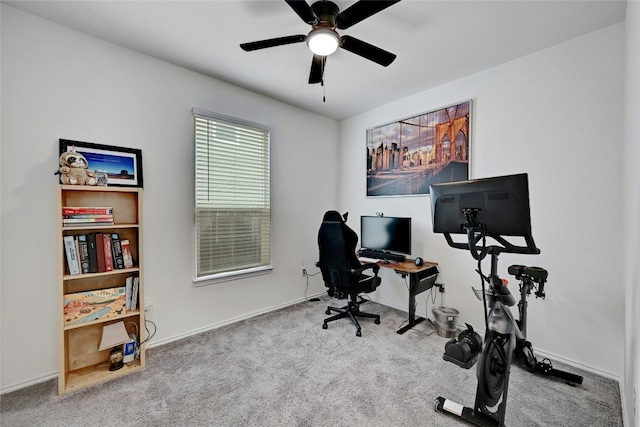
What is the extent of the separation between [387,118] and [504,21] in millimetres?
1640

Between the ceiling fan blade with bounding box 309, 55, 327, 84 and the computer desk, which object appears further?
the computer desk

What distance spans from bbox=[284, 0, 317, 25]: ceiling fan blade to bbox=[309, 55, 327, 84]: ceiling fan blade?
0.30 m

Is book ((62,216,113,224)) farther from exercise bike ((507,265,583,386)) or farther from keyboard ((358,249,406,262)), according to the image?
exercise bike ((507,265,583,386))

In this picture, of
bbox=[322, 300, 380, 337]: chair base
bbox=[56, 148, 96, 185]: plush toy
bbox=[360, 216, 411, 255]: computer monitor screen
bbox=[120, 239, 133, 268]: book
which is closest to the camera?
bbox=[56, 148, 96, 185]: plush toy

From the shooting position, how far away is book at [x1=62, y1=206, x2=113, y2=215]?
1.88 meters

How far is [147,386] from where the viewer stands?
6.25 ft

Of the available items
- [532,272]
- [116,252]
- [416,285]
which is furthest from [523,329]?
[116,252]

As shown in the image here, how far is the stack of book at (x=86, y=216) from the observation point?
73.9 inches

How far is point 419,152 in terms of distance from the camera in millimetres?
3160

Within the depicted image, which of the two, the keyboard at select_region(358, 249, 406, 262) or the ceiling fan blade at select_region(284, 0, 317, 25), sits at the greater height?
the ceiling fan blade at select_region(284, 0, 317, 25)

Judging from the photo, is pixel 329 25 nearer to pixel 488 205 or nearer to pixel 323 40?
pixel 323 40

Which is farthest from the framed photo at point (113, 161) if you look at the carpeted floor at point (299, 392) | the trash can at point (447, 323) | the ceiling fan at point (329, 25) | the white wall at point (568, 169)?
the white wall at point (568, 169)

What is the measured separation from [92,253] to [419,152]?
3315mm

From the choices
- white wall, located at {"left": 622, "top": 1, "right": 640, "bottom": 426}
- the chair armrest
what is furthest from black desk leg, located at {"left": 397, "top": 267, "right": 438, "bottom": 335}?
white wall, located at {"left": 622, "top": 1, "right": 640, "bottom": 426}
